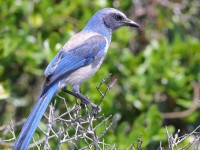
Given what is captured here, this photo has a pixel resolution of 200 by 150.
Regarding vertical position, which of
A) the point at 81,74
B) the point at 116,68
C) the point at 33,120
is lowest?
the point at 116,68

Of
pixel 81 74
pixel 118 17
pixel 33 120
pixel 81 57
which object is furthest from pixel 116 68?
pixel 33 120

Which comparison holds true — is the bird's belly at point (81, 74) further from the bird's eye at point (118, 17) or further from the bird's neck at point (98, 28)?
the bird's eye at point (118, 17)

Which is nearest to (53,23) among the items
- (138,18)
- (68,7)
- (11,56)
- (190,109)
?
(68,7)

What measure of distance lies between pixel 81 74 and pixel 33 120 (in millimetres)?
984

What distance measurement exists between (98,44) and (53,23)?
4.02 feet

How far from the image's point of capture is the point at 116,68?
6.38 metres

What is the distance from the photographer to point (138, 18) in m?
7.18

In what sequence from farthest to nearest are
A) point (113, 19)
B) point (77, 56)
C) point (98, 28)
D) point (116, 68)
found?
point (116, 68) < point (113, 19) < point (98, 28) < point (77, 56)

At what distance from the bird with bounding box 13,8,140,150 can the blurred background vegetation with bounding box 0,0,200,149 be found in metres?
0.51

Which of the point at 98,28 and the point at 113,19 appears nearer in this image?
the point at 98,28

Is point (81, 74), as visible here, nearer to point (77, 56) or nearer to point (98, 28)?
point (77, 56)

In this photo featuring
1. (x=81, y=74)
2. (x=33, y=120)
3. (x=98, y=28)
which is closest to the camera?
(x=33, y=120)

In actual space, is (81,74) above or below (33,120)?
below

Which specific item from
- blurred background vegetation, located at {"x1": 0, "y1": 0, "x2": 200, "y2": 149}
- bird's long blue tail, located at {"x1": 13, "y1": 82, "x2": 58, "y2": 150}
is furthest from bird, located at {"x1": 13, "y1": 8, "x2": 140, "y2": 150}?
blurred background vegetation, located at {"x1": 0, "y1": 0, "x2": 200, "y2": 149}
